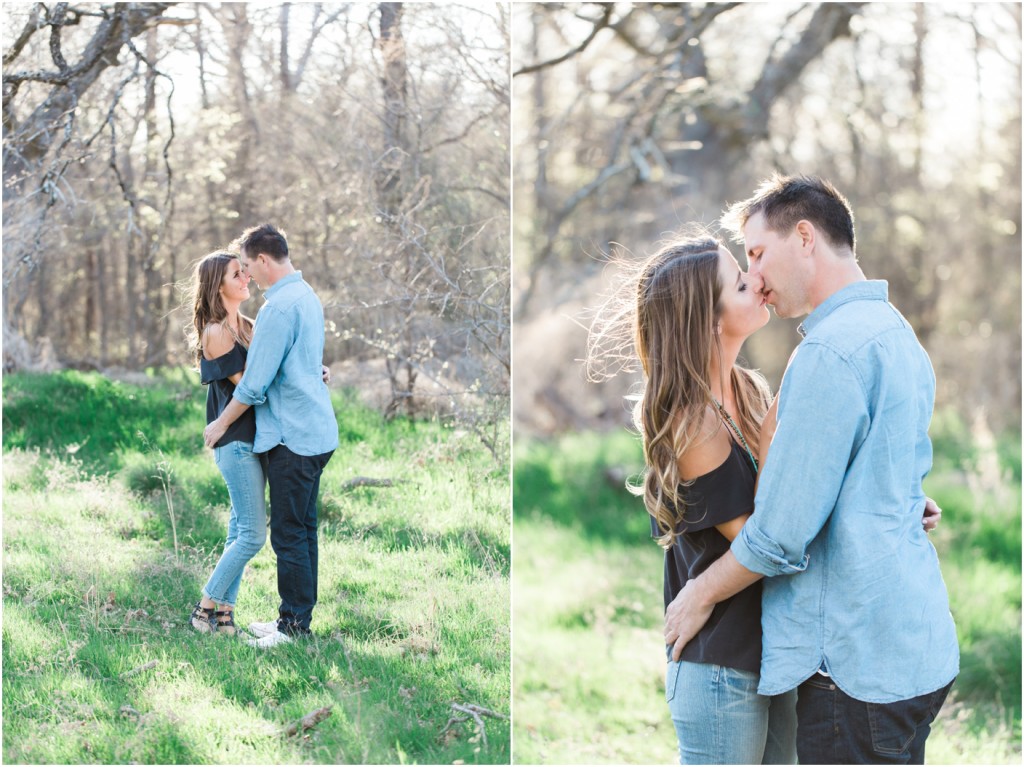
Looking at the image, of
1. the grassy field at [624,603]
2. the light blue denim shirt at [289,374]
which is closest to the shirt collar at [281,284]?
the light blue denim shirt at [289,374]

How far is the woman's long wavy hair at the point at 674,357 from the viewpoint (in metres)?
1.97

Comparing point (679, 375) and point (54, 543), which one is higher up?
point (679, 375)

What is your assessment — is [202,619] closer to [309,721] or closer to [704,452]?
[309,721]

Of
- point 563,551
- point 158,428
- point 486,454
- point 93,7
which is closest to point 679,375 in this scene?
point 486,454

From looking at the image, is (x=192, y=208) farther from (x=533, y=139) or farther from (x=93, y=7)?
(x=533, y=139)

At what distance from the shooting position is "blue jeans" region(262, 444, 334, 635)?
2.91 metres

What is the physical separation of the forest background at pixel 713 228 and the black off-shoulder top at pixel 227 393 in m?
1.31

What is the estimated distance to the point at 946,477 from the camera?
6.58m

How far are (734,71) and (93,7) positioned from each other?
4.84m

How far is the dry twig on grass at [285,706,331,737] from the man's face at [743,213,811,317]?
1.77m

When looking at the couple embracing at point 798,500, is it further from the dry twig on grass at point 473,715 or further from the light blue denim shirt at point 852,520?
the dry twig on grass at point 473,715

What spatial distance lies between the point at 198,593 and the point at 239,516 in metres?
0.27

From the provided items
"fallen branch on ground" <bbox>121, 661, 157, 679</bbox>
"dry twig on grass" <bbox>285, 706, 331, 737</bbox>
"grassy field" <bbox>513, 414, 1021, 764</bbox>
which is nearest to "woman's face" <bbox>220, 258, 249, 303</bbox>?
"fallen branch on ground" <bbox>121, 661, 157, 679</bbox>

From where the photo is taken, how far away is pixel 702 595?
1971mm
